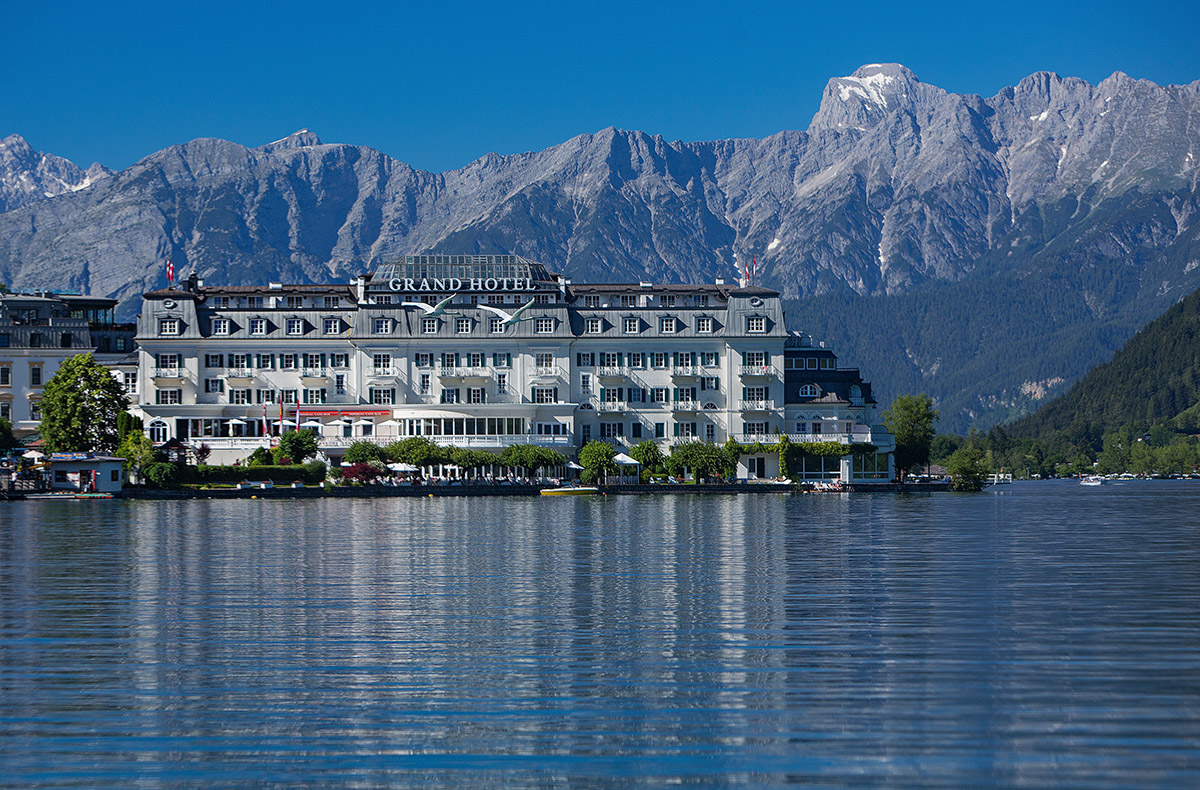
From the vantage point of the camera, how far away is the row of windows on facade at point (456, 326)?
152000 millimetres

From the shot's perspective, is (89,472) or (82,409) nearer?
(89,472)

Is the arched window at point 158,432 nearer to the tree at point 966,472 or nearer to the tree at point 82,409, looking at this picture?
the tree at point 82,409

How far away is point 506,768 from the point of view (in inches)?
806

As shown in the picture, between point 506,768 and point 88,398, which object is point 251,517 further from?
point 506,768

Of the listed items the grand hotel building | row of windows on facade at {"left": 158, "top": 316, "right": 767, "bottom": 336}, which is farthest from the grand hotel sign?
row of windows on facade at {"left": 158, "top": 316, "right": 767, "bottom": 336}

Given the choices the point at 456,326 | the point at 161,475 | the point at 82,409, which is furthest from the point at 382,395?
the point at 161,475

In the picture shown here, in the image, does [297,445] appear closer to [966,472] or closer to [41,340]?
[41,340]

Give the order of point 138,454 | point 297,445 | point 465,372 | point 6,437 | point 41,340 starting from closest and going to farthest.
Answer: point 138,454, point 297,445, point 6,437, point 465,372, point 41,340

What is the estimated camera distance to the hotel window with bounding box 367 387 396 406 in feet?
497

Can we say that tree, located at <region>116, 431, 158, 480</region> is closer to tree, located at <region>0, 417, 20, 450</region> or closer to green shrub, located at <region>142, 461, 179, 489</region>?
green shrub, located at <region>142, 461, 179, 489</region>

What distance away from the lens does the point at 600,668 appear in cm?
2773

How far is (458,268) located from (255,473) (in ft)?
152

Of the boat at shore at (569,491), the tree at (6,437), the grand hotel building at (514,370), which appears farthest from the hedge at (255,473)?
the tree at (6,437)

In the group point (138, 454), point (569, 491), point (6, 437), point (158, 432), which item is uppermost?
point (158, 432)
